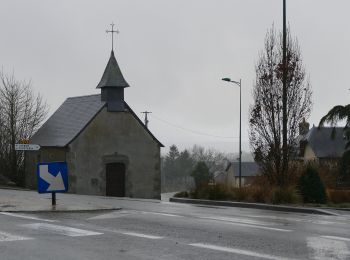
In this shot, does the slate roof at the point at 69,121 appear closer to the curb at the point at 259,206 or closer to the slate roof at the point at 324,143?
the curb at the point at 259,206

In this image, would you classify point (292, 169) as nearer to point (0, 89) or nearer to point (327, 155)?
point (0, 89)

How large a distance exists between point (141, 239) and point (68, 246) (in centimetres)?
137

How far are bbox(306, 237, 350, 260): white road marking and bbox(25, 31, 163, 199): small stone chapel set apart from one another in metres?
32.1

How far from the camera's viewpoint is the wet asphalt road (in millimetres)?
8602

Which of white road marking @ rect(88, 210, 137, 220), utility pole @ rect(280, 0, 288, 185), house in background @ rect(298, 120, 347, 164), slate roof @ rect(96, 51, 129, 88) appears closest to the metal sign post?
white road marking @ rect(88, 210, 137, 220)

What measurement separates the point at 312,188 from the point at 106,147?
2421 cm

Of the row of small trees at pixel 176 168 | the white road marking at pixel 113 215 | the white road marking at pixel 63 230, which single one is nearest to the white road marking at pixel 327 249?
the white road marking at pixel 63 230

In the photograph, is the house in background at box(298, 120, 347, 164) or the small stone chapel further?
the house in background at box(298, 120, 347, 164)

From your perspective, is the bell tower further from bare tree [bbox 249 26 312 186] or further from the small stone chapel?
bare tree [bbox 249 26 312 186]

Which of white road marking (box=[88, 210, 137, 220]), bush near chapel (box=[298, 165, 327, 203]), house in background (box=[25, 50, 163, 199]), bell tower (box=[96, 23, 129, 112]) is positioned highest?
bell tower (box=[96, 23, 129, 112])

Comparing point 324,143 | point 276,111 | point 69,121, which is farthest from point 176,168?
point 276,111

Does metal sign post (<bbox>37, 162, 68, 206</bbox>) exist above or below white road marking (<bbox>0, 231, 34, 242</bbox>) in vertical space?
above

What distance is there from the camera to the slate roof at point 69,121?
139 ft

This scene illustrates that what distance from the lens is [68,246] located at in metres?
9.22
